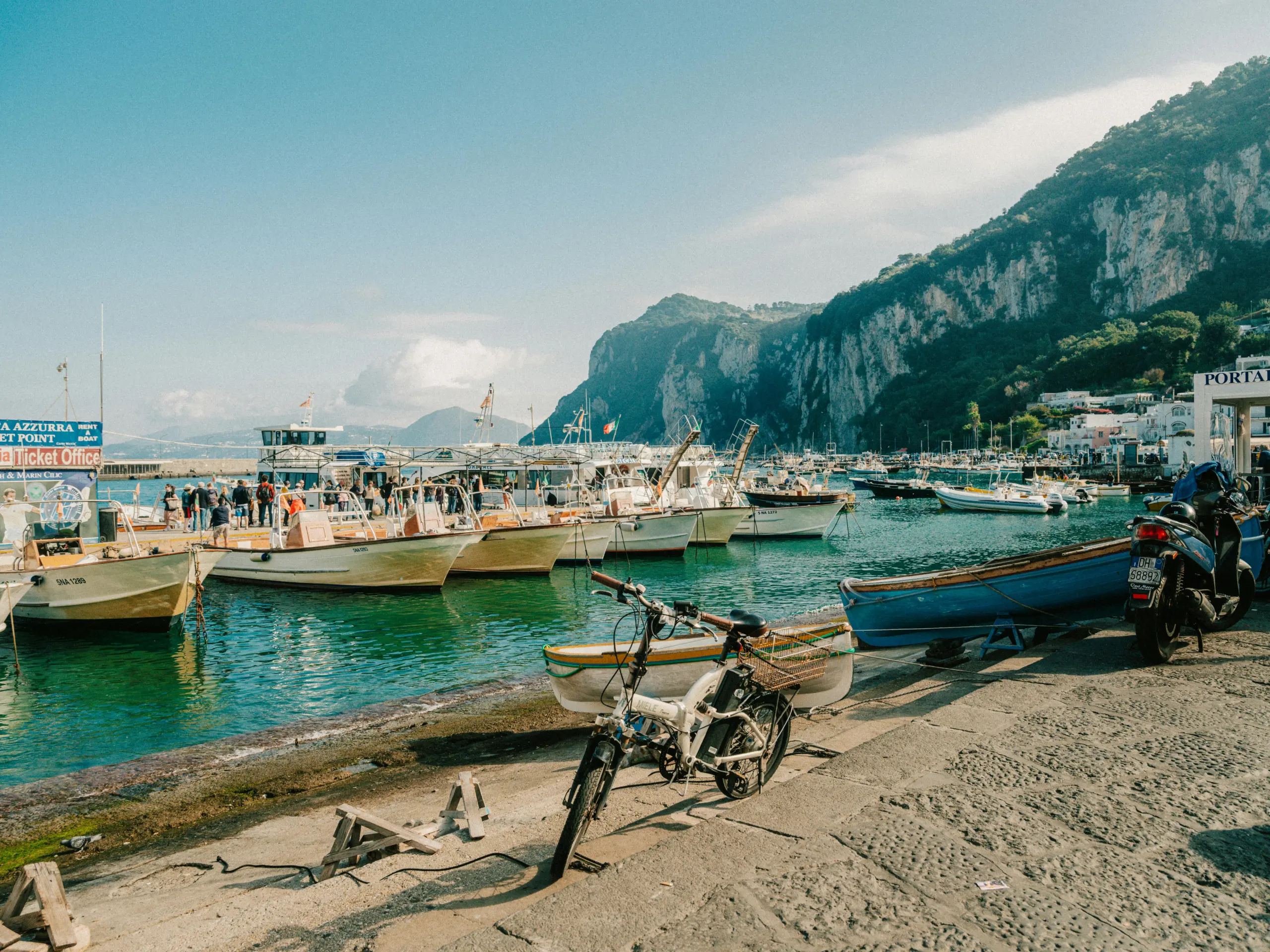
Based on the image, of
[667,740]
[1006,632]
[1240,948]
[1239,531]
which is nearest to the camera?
[1240,948]

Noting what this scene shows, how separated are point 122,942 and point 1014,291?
20268 cm

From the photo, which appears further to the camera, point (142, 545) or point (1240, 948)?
point (142, 545)

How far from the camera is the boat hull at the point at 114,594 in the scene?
55.8ft

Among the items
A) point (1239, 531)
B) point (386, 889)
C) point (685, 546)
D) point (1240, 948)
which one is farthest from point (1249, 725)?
point (685, 546)

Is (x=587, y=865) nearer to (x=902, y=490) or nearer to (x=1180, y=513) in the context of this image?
(x=1180, y=513)

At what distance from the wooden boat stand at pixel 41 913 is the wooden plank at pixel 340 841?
1.24 m

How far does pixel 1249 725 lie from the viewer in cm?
591

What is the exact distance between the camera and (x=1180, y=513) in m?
8.36

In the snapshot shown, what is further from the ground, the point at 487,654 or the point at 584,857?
the point at 584,857

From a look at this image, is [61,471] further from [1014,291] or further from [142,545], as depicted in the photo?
[1014,291]

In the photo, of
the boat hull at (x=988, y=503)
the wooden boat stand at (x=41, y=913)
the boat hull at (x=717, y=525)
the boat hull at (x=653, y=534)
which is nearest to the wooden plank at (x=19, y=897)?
the wooden boat stand at (x=41, y=913)

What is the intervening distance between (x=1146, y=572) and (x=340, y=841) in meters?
7.27

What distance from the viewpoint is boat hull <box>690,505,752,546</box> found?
3350 centimetres

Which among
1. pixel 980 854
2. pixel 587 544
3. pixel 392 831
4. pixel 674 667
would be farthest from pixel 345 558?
pixel 980 854
